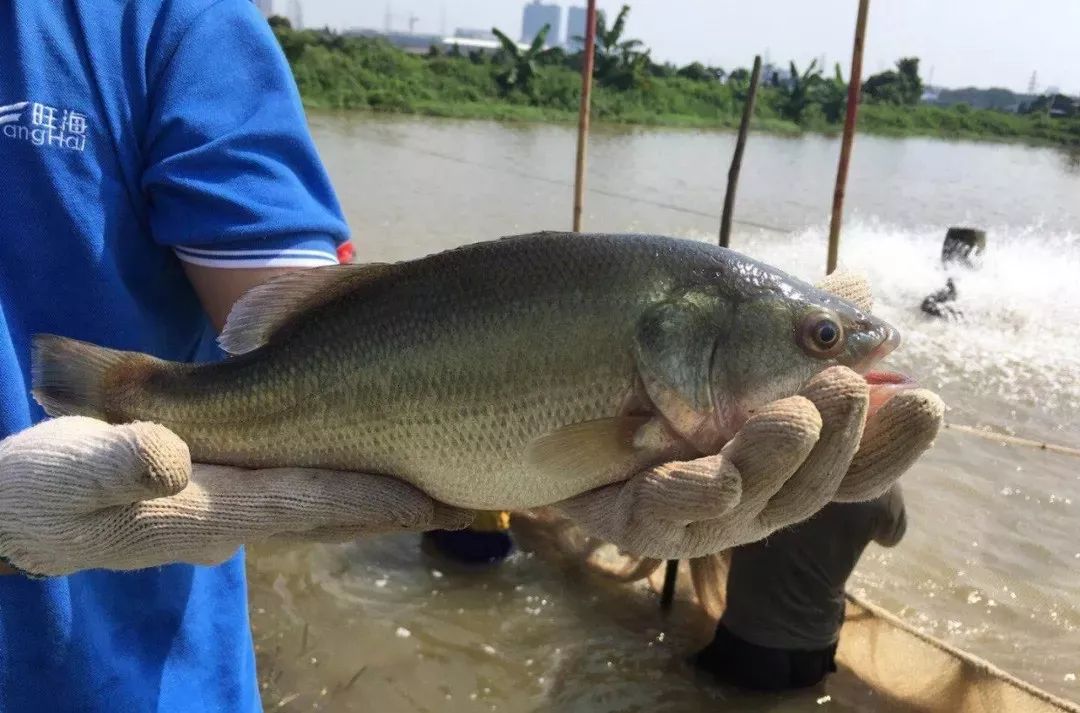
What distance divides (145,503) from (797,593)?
340 cm

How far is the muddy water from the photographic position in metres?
4.55

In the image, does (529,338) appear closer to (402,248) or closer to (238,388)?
(238,388)

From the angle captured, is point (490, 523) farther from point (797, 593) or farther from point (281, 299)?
point (281, 299)

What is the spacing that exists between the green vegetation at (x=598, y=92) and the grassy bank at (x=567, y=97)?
0.20ft

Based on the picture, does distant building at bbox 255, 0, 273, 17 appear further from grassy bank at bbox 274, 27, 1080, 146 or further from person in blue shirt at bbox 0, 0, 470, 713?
grassy bank at bbox 274, 27, 1080, 146

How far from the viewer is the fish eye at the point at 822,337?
5.82 feet

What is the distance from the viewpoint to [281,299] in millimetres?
1699

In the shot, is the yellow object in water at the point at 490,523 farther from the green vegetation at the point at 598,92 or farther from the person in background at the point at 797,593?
the green vegetation at the point at 598,92

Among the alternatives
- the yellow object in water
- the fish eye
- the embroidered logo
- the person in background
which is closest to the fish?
the fish eye

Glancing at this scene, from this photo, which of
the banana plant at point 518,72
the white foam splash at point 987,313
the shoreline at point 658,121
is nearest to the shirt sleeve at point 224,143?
the white foam splash at point 987,313

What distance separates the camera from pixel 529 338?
175 centimetres

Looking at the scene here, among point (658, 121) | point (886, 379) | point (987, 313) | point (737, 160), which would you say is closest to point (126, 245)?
point (886, 379)

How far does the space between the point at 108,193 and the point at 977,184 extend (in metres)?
30.0

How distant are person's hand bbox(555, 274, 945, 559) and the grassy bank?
1414 inches
